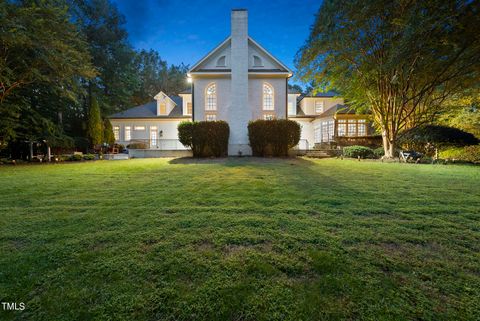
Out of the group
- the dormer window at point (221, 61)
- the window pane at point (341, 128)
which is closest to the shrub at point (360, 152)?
the window pane at point (341, 128)

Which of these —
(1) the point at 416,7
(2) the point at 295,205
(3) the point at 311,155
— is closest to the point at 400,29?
(1) the point at 416,7

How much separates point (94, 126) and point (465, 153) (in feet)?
90.8

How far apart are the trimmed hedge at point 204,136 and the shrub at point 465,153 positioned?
1409cm

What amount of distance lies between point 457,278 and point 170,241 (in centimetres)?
263

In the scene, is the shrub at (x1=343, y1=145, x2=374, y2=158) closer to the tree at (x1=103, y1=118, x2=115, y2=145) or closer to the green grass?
the green grass

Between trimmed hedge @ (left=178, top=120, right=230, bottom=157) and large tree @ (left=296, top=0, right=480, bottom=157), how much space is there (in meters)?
7.91

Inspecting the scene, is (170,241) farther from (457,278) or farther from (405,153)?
(405,153)

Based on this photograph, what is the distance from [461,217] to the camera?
3000 mm

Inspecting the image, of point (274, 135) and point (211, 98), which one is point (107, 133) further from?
point (274, 135)

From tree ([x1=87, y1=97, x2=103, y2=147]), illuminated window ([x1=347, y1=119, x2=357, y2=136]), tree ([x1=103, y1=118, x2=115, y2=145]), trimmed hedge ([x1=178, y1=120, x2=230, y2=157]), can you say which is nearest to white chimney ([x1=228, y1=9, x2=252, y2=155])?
trimmed hedge ([x1=178, y1=120, x2=230, y2=157])

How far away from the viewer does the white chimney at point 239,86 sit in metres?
15.7

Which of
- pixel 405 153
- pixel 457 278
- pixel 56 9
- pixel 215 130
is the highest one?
pixel 56 9

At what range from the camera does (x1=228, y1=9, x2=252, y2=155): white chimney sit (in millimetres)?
15734

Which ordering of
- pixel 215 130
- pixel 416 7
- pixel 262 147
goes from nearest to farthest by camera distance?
1. pixel 416 7
2. pixel 215 130
3. pixel 262 147
